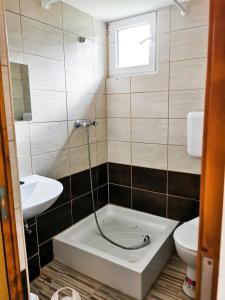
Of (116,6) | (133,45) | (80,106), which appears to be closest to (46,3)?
(116,6)

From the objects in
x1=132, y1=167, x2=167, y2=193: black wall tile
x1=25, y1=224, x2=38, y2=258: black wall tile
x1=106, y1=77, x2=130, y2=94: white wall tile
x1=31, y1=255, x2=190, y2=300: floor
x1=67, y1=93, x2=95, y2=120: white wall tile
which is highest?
x1=106, y1=77, x2=130, y2=94: white wall tile

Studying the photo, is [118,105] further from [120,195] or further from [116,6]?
[120,195]

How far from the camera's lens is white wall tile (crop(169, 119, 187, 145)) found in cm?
229

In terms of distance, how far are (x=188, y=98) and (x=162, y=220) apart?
1.30 metres

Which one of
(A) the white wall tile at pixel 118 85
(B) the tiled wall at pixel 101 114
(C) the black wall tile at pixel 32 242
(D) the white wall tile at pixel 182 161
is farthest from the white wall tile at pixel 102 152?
(C) the black wall tile at pixel 32 242

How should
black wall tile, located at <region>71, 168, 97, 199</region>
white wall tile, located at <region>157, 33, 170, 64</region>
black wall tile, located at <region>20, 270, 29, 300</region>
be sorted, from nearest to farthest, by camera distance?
black wall tile, located at <region>20, 270, 29, 300</region> < white wall tile, located at <region>157, 33, 170, 64</region> < black wall tile, located at <region>71, 168, 97, 199</region>

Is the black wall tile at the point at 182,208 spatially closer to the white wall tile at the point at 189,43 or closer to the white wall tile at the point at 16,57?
the white wall tile at the point at 189,43

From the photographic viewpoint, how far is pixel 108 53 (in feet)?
8.74

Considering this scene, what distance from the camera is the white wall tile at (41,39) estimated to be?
1.78 m

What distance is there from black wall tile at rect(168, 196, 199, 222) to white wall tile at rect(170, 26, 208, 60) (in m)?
1.40

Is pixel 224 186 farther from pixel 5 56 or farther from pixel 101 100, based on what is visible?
pixel 101 100

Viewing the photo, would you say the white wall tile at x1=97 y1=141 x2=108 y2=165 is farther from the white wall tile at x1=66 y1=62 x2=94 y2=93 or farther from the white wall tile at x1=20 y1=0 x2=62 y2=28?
the white wall tile at x1=20 y1=0 x2=62 y2=28

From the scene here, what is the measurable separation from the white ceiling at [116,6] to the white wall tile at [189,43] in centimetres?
31

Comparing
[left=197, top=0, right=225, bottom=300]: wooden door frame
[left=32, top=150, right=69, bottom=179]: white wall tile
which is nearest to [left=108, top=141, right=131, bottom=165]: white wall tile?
[left=32, top=150, right=69, bottom=179]: white wall tile
